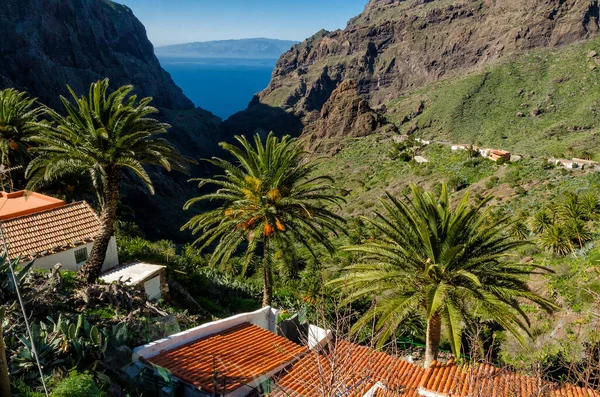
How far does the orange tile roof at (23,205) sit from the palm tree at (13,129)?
3.14 metres

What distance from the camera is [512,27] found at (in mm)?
126812

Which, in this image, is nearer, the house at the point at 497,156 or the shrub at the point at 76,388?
the shrub at the point at 76,388

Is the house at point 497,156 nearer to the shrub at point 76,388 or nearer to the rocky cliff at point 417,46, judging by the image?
the shrub at point 76,388

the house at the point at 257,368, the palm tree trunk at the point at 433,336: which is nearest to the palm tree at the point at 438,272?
the palm tree trunk at the point at 433,336

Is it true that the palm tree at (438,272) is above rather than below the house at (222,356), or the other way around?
above

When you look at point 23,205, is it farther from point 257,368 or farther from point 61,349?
point 257,368

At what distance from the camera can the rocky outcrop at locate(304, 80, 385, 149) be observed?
3718 inches

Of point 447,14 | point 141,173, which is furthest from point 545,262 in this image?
point 447,14

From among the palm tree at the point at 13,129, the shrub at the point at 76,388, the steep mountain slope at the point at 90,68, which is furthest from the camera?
the steep mountain slope at the point at 90,68

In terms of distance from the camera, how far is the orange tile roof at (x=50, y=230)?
1507 cm

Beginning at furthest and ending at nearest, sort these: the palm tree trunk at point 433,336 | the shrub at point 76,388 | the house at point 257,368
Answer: the palm tree trunk at point 433,336 < the house at point 257,368 < the shrub at point 76,388

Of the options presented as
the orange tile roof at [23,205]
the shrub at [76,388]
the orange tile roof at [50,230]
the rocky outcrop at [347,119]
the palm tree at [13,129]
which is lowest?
the rocky outcrop at [347,119]

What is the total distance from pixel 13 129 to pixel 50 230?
315 inches

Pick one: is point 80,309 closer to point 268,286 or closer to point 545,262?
point 268,286
